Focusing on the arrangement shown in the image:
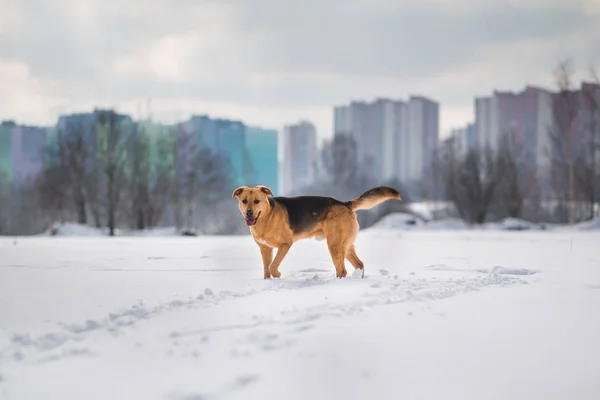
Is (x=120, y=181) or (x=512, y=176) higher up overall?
(x=512, y=176)

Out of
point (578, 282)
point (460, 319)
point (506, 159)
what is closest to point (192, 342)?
point (460, 319)

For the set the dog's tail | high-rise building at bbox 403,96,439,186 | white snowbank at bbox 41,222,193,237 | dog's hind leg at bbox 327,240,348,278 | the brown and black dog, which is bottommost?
white snowbank at bbox 41,222,193,237

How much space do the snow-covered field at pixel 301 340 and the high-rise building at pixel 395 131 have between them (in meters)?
55.0

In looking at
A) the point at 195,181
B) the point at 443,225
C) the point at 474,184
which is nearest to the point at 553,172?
the point at 474,184

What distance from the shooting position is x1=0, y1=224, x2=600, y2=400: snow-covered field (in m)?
3.42

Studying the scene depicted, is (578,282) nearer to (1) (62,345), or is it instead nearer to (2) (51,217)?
(1) (62,345)

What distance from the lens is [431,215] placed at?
3988 centimetres

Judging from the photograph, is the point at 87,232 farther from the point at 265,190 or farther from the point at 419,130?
the point at 419,130

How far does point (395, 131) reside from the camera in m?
63.0

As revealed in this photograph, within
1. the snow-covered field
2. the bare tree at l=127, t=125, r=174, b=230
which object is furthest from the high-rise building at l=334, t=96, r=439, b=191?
the snow-covered field

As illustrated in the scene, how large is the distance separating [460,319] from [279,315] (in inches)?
56.8

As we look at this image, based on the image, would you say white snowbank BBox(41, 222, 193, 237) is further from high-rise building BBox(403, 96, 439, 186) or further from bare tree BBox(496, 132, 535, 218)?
high-rise building BBox(403, 96, 439, 186)

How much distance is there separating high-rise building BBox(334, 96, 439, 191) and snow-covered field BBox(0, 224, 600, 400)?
2165 inches

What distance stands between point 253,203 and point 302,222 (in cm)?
78
